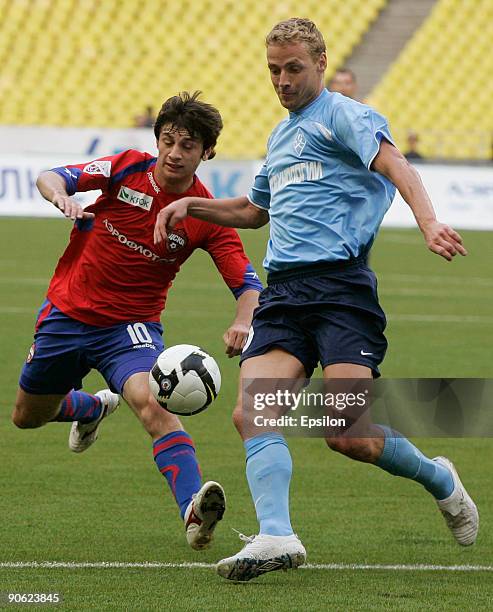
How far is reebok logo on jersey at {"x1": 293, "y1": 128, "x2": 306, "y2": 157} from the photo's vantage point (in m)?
5.19

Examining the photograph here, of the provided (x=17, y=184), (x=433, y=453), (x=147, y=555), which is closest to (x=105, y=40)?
(x=17, y=184)

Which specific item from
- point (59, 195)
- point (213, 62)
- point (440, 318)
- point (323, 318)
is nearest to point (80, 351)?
point (59, 195)

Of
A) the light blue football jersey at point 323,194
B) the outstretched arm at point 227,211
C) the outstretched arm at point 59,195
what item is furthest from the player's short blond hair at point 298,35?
the outstretched arm at point 59,195

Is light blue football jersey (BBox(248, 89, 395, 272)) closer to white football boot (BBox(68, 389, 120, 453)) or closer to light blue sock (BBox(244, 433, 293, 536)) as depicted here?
light blue sock (BBox(244, 433, 293, 536))

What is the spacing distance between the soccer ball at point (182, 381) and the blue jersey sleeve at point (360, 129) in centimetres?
116

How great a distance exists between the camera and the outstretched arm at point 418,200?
4.45 metres

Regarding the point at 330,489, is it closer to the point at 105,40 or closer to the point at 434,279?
the point at 434,279

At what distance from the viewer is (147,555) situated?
5.32m

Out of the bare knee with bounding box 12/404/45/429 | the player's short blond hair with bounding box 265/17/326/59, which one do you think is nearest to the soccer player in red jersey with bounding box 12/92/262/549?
the bare knee with bounding box 12/404/45/429

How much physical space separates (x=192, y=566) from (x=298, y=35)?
6.90ft

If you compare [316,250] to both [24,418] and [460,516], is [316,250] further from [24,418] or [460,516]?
[24,418]

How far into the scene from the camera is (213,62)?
1198 inches

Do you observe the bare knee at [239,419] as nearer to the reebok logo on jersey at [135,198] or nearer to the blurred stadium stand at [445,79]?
the reebok logo on jersey at [135,198]

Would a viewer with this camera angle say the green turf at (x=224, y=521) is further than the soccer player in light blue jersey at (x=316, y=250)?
No
